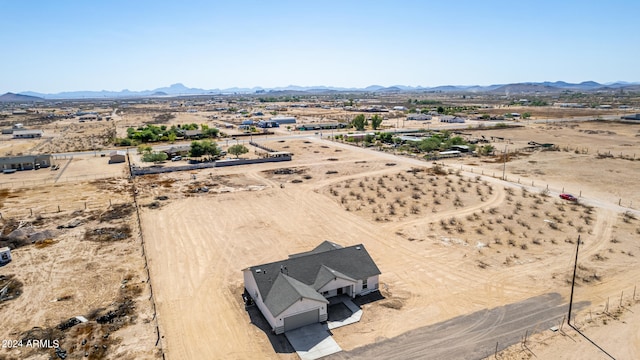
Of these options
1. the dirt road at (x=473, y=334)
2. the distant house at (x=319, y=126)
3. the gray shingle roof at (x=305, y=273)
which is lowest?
the dirt road at (x=473, y=334)

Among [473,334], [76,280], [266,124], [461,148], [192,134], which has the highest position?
[266,124]

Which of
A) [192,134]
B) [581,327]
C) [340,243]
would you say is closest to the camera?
[581,327]

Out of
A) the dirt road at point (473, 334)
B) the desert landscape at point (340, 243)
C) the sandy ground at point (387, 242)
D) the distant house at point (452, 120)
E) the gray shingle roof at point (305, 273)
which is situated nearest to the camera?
the dirt road at point (473, 334)

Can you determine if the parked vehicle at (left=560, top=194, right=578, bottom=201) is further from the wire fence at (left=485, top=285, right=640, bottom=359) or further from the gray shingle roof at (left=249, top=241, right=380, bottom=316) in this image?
the gray shingle roof at (left=249, top=241, right=380, bottom=316)

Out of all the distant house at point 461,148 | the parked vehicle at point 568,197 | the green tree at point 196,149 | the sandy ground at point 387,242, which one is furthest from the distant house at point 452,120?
the green tree at point 196,149

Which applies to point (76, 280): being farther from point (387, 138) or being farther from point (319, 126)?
point (319, 126)

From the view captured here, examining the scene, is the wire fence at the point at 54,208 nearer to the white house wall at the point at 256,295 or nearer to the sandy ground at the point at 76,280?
the sandy ground at the point at 76,280

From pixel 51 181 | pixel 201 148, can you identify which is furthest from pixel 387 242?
pixel 51 181
